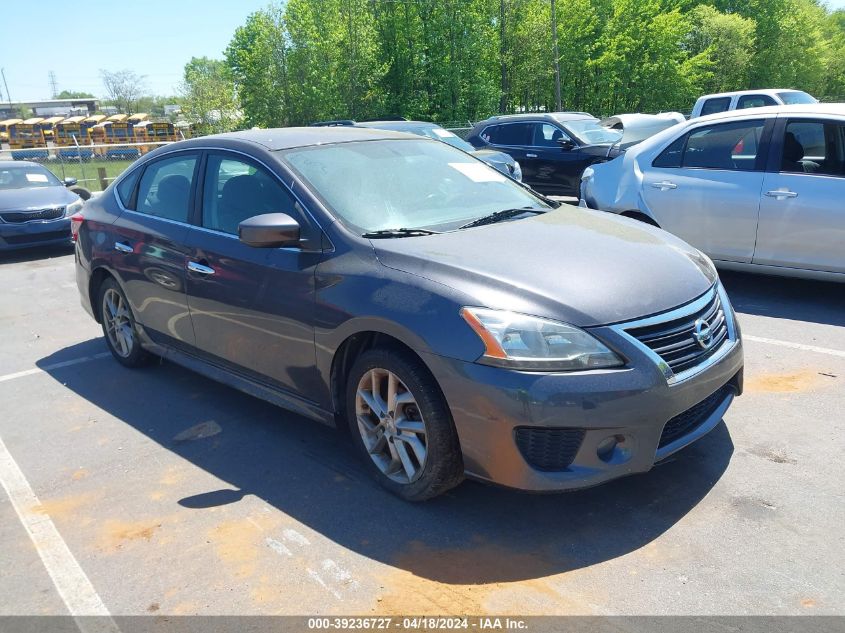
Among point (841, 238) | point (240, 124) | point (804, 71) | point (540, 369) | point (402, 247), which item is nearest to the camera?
point (540, 369)

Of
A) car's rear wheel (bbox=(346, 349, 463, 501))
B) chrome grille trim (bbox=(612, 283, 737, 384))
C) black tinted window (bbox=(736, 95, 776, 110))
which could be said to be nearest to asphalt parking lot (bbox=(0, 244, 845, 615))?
car's rear wheel (bbox=(346, 349, 463, 501))

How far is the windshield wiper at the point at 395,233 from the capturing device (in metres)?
3.53

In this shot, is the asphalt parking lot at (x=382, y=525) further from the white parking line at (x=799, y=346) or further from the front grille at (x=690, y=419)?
the front grille at (x=690, y=419)

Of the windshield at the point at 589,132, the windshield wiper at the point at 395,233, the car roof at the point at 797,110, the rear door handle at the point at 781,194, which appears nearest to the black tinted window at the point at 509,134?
the windshield at the point at 589,132

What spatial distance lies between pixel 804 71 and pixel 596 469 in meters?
59.2

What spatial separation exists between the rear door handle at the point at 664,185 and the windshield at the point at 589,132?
20.8 ft

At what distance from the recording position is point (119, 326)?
5480mm

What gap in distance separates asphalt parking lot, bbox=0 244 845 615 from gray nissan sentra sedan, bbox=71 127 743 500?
0.30 meters

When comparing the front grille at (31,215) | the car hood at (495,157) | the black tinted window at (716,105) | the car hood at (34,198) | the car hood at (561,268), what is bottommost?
the front grille at (31,215)

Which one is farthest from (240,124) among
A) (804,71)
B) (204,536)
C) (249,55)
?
(204,536)

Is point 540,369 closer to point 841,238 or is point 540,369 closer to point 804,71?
point 841,238

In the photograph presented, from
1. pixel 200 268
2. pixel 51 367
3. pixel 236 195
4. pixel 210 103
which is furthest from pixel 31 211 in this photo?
pixel 210 103

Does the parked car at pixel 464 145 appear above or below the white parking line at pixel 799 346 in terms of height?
above

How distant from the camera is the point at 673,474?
3439 mm
